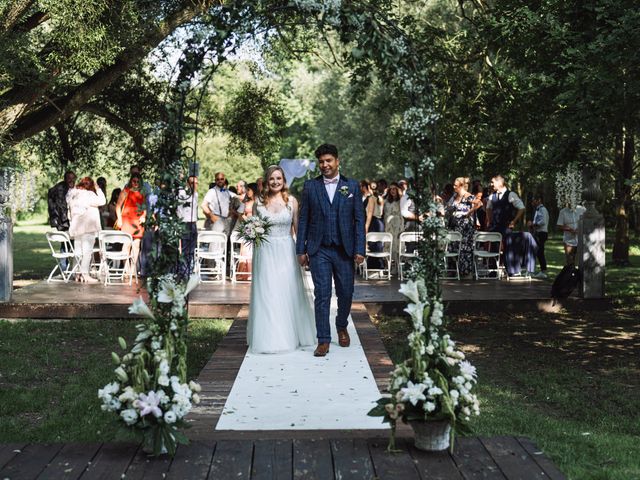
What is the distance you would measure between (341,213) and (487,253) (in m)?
8.81

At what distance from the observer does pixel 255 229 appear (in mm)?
8734

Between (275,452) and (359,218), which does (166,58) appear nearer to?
(359,218)

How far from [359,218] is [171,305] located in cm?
327

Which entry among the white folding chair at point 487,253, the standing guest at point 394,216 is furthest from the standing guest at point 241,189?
the white folding chair at point 487,253

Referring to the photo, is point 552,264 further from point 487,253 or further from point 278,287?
point 278,287

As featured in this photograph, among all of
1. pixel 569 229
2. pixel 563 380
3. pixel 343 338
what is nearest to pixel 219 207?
pixel 569 229

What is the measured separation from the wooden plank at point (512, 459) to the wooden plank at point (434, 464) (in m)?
0.28

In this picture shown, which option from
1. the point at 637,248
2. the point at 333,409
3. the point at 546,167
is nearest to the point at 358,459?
the point at 333,409

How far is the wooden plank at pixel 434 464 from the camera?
475cm

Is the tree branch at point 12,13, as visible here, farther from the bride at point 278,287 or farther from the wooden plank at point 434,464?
the wooden plank at point 434,464

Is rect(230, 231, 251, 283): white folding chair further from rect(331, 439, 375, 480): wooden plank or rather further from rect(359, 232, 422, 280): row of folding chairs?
rect(331, 439, 375, 480): wooden plank

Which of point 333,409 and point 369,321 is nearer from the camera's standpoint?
point 333,409

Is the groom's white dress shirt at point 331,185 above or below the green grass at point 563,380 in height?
above

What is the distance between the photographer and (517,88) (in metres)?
17.1
